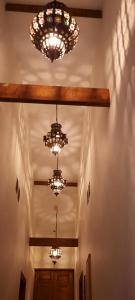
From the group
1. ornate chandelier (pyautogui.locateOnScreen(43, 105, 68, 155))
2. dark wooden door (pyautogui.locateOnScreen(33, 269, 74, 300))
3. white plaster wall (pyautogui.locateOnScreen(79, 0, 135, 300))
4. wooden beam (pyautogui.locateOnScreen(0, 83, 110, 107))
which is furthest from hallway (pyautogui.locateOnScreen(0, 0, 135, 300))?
dark wooden door (pyautogui.locateOnScreen(33, 269, 74, 300))

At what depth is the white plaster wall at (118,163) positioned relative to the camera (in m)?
2.27

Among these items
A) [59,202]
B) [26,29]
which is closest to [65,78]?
[26,29]

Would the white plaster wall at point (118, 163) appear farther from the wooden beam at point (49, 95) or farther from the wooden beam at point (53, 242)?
the wooden beam at point (53, 242)

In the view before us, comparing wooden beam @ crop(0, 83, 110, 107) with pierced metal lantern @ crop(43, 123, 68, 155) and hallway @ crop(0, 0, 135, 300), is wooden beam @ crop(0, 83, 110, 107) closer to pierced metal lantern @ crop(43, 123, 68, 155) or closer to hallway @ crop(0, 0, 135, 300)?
hallway @ crop(0, 0, 135, 300)

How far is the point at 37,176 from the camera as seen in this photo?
8.32 metres

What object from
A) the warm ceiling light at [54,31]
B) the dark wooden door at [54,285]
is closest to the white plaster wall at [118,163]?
the warm ceiling light at [54,31]

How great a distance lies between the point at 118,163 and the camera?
2713mm

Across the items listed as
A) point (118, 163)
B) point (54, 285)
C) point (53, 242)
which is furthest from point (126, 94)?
point (54, 285)

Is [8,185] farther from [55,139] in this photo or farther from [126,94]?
[126,94]

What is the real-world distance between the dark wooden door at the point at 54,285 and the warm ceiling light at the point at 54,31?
23.1 feet

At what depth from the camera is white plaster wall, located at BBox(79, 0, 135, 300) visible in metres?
2.27

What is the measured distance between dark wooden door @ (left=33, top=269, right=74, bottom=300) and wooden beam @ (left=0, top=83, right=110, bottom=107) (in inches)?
240

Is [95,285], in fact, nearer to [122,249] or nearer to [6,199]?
[6,199]

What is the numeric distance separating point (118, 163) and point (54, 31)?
1.18 m
